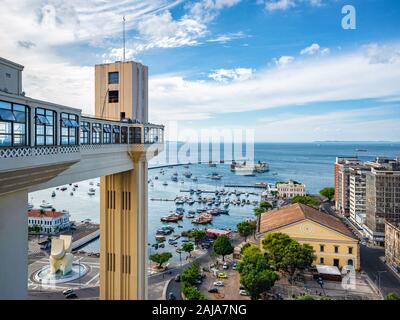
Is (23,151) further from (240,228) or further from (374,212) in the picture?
(374,212)

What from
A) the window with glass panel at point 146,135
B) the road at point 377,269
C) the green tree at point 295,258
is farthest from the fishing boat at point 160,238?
the window with glass panel at point 146,135

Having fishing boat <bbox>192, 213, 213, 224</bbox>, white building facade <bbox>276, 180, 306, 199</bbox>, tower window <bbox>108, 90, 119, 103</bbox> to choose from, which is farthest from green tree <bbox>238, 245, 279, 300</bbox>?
white building facade <bbox>276, 180, 306, 199</bbox>

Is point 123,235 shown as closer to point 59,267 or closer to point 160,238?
point 59,267

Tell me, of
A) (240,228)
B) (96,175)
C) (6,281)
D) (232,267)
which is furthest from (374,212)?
(6,281)

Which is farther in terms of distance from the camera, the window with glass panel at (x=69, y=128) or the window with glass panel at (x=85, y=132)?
the window with glass panel at (x=85, y=132)

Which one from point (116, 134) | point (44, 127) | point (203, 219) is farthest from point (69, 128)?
point (203, 219)

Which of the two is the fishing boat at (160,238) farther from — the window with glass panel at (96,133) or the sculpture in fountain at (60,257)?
the window with glass panel at (96,133)
